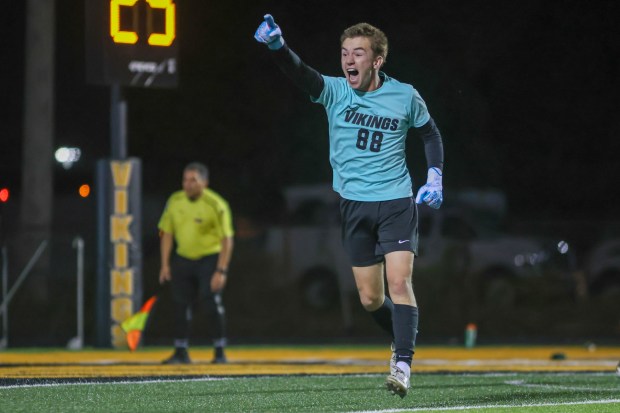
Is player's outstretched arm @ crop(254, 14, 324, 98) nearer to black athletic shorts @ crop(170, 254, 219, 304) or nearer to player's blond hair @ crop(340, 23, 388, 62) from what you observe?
player's blond hair @ crop(340, 23, 388, 62)

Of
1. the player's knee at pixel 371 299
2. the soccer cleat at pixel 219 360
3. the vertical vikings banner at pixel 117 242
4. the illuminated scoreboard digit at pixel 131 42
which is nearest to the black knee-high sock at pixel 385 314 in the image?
the player's knee at pixel 371 299

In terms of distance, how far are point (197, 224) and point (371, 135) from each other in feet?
15.2

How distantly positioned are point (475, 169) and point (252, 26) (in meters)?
5.85

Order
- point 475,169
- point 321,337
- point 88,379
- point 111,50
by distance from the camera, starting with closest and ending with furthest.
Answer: point 88,379 → point 111,50 → point 321,337 → point 475,169

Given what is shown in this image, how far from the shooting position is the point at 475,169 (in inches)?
1048

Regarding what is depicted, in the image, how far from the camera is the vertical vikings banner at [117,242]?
15.5 meters

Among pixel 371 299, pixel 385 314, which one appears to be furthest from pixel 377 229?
pixel 385 314

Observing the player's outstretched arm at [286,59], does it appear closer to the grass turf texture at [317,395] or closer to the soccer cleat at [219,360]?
the grass turf texture at [317,395]

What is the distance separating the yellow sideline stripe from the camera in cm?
1150

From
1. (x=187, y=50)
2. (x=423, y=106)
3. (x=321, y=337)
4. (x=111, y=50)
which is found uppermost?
(x=187, y=50)

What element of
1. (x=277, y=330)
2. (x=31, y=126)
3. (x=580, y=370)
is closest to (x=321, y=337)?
(x=277, y=330)

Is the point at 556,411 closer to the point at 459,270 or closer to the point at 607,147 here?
the point at 459,270

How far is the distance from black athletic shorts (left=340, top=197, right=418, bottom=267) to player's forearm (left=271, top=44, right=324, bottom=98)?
743mm

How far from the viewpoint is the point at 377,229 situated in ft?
28.2
